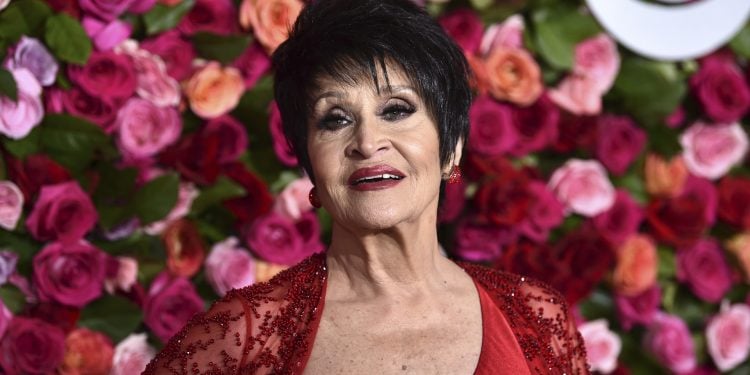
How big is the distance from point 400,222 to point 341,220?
0.35ft

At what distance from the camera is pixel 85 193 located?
2.67 m

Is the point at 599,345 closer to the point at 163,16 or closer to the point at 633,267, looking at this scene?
the point at 633,267

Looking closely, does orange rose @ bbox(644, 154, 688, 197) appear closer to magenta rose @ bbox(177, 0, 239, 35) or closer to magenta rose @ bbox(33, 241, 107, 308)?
magenta rose @ bbox(177, 0, 239, 35)

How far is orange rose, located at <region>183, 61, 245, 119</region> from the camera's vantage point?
279cm

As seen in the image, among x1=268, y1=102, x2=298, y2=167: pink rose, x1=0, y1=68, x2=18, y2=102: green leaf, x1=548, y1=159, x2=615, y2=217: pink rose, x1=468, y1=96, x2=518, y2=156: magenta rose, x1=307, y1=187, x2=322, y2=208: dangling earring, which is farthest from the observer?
x1=548, y1=159, x2=615, y2=217: pink rose

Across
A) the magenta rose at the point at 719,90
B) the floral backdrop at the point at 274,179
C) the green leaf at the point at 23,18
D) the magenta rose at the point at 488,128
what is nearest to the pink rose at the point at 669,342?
the floral backdrop at the point at 274,179

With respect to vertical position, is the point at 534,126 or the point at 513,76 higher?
the point at 513,76

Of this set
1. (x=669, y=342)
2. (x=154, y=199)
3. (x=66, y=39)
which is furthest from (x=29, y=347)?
(x=669, y=342)

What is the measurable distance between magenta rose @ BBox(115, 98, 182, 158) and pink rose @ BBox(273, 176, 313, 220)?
1.11ft

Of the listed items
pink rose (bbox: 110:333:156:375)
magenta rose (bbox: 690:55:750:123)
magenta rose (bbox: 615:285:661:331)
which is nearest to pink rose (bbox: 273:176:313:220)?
pink rose (bbox: 110:333:156:375)

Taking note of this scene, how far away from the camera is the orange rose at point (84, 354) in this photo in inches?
104

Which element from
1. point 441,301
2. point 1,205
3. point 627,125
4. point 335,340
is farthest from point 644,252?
point 1,205

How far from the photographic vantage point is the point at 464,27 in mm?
3088

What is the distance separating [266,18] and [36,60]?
60 centimetres
